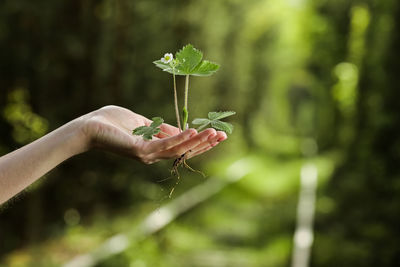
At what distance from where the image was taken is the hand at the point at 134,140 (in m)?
2.03

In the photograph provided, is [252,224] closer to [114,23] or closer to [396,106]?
[396,106]

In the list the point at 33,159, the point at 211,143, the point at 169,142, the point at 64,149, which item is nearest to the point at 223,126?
the point at 211,143

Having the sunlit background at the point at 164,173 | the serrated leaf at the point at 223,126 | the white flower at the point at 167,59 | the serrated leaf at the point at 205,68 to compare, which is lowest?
the sunlit background at the point at 164,173

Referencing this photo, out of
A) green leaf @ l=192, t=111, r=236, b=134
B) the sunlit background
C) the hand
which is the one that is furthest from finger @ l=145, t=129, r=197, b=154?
the sunlit background

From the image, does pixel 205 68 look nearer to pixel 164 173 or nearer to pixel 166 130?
pixel 166 130

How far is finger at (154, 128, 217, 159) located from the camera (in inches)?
79.4

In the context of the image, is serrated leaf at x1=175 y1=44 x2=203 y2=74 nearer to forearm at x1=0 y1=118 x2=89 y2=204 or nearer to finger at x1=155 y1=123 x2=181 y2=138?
finger at x1=155 y1=123 x2=181 y2=138

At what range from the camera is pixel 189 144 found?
2.05 meters

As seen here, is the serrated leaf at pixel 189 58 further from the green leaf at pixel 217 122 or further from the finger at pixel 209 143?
the finger at pixel 209 143

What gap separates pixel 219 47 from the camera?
65.0ft

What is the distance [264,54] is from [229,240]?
1988 cm

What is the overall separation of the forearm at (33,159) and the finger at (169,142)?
→ 27cm

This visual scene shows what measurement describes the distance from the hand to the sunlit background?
19.7 inches

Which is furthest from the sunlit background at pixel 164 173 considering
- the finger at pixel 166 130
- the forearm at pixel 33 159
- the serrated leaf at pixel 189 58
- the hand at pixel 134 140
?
the serrated leaf at pixel 189 58
